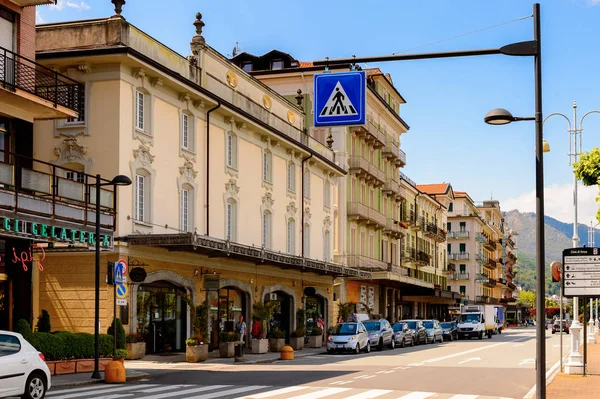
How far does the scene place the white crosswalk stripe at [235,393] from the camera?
63.3 feet

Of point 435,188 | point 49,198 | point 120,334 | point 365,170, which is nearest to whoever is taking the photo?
point 49,198

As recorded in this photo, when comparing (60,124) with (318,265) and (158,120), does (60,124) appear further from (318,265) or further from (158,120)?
(318,265)

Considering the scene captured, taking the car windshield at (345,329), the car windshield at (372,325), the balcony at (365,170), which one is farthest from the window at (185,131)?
the balcony at (365,170)

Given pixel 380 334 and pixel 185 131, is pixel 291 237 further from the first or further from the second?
pixel 185 131

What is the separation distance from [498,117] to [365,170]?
166ft

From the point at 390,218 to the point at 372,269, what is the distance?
38.1 ft

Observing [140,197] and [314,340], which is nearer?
[140,197]

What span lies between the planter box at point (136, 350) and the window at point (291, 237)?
56.6 ft

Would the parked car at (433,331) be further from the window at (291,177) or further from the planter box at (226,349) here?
the planter box at (226,349)

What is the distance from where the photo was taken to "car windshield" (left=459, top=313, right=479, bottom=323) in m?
69.5

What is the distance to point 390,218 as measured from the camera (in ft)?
240

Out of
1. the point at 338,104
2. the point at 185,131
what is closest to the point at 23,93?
the point at 185,131

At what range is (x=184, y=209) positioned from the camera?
3644 centimetres

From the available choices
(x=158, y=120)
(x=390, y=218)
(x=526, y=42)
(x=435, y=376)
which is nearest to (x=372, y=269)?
(x=390, y=218)
